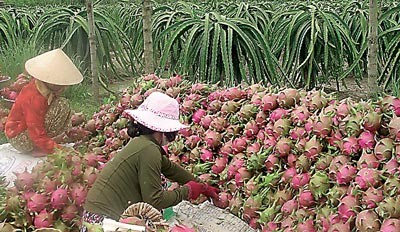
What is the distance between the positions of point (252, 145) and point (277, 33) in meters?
3.62

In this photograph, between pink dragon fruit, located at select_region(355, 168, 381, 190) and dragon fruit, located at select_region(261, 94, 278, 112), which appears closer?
pink dragon fruit, located at select_region(355, 168, 381, 190)

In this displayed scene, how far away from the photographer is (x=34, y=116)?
2.96m

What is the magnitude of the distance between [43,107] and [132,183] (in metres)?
1.14

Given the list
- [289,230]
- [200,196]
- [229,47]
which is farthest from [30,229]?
[229,47]

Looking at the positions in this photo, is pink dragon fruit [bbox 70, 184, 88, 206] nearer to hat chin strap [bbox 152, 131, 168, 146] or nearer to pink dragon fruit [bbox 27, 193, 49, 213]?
pink dragon fruit [bbox 27, 193, 49, 213]

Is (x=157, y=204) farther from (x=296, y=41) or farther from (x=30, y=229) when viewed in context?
(x=296, y=41)

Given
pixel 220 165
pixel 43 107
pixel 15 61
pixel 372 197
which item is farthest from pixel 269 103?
pixel 15 61

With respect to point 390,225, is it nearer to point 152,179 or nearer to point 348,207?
point 348,207

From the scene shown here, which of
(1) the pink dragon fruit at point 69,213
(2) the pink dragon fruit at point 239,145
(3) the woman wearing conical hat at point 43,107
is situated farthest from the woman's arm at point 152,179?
(3) the woman wearing conical hat at point 43,107

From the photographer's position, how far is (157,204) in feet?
6.44

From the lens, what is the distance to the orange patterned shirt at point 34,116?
2938mm

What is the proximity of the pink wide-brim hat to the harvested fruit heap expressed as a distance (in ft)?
0.91

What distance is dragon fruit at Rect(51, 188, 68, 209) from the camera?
1869 millimetres

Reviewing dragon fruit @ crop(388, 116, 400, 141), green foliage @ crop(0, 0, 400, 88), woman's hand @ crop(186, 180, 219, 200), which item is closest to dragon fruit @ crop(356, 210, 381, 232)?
dragon fruit @ crop(388, 116, 400, 141)
